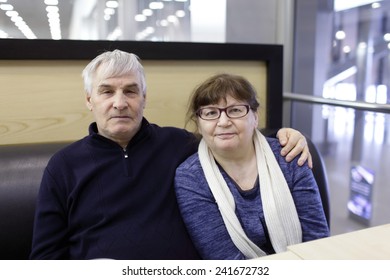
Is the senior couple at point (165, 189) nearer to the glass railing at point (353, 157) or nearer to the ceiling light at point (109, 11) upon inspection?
the ceiling light at point (109, 11)

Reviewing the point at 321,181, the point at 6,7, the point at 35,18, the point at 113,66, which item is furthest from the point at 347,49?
the point at 6,7

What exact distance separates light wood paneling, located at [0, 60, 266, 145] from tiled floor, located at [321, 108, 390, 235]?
3.57ft

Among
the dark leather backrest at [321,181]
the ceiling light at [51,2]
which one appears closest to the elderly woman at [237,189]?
the dark leather backrest at [321,181]

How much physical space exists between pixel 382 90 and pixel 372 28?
0.39 m

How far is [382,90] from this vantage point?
82.7 inches

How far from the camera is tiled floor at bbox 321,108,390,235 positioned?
220 centimetres

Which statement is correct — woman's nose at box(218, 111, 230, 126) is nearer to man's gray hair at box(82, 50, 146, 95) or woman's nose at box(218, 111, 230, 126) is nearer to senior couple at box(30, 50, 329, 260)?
senior couple at box(30, 50, 329, 260)

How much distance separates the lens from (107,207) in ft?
4.21

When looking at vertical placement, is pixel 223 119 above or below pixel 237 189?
above

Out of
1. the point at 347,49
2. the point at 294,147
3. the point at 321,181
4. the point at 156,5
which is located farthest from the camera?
the point at 347,49

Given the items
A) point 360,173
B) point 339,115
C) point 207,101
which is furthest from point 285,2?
point 207,101

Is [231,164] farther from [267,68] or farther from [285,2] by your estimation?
[285,2]

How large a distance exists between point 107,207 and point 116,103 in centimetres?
36

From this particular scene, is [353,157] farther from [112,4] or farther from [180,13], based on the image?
[112,4]
